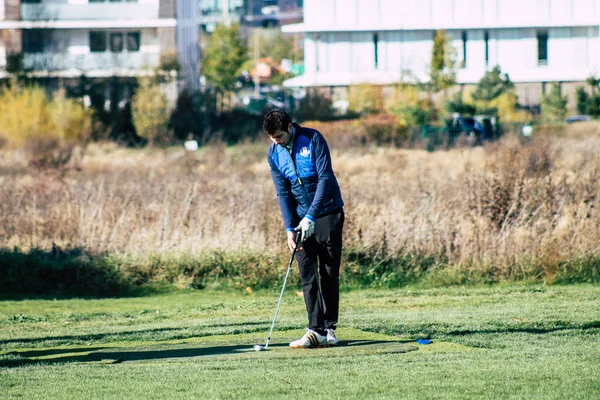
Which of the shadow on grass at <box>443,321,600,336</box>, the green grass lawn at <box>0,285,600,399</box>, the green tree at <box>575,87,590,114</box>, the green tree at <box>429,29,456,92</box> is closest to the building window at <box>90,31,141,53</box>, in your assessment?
the green tree at <box>429,29,456,92</box>

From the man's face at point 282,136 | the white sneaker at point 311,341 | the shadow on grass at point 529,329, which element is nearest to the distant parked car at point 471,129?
the shadow on grass at point 529,329

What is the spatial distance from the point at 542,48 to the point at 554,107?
11.0 m

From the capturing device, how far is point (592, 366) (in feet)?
24.9

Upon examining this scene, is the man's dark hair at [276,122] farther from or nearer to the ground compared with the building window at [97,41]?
nearer to the ground

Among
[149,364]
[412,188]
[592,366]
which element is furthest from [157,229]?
[592,366]

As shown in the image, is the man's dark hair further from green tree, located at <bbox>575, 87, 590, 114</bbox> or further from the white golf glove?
green tree, located at <bbox>575, 87, 590, 114</bbox>

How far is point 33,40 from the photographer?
6256 centimetres

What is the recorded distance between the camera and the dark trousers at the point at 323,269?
8.90 meters

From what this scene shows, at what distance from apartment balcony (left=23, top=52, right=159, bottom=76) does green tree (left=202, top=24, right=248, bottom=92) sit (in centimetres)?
372

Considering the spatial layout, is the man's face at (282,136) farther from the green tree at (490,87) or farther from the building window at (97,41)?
the building window at (97,41)

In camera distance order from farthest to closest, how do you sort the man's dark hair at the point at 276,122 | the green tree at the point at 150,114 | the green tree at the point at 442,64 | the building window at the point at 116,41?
the building window at the point at 116,41 → the green tree at the point at 442,64 → the green tree at the point at 150,114 → the man's dark hair at the point at 276,122

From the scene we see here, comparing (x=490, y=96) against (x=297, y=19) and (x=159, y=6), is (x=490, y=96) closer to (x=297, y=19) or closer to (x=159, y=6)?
(x=159, y=6)

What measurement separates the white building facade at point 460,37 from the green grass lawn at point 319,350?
55.8m

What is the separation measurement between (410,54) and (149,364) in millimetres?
61526
